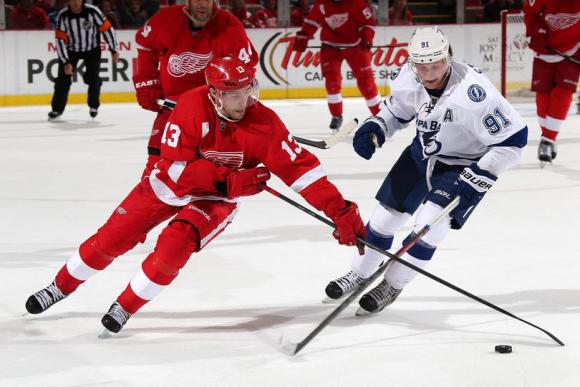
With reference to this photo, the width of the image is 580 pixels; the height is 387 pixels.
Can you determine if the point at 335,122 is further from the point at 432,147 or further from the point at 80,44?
Result: the point at 432,147

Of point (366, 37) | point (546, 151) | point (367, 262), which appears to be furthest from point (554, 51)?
point (367, 262)

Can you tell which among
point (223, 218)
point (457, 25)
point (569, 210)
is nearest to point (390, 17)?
point (457, 25)

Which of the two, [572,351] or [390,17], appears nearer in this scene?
[572,351]

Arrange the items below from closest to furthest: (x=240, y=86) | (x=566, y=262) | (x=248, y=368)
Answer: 1. (x=248, y=368)
2. (x=240, y=86)
3. (x=566, y=262)

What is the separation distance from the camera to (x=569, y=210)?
5.46m

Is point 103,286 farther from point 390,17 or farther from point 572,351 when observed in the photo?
point 390,17

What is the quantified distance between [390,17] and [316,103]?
1.34 metres

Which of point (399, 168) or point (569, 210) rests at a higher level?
point (399, 168)

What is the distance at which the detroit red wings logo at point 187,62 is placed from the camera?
15.7 feet

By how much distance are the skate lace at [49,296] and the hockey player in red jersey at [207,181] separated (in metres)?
0.15

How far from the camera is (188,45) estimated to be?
4.77 metres

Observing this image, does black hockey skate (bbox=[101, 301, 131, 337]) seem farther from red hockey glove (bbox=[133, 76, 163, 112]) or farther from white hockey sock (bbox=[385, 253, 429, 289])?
red hockey glove (bbox=[133, 76, 163, 112])

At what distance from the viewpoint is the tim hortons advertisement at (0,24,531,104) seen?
10.4m

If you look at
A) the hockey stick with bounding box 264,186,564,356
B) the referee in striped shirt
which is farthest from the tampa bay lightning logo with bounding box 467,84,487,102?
the referee in striped shirt
